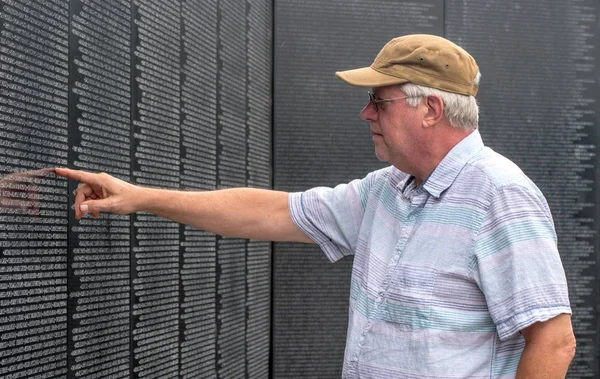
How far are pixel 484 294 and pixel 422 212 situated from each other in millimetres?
312

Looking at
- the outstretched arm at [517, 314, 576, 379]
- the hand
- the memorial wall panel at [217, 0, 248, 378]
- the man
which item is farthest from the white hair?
the memorial wall panel at [217, 0, 248, 378]

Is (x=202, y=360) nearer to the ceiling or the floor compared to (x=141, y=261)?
nearer to the floor

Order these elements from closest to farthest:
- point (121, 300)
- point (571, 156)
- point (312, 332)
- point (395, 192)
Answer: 1. point (395, 192)
2. point (121, 300)
3. point (312, 332)
4. point (571, 156)

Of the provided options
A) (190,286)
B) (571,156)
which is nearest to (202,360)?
(190,286)

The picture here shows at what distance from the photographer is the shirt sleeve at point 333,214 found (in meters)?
2.81

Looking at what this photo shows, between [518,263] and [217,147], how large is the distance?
2459 millimetres

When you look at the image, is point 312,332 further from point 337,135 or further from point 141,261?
point 141,261

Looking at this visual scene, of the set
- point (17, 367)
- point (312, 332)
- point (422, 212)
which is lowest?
point (312, 332)

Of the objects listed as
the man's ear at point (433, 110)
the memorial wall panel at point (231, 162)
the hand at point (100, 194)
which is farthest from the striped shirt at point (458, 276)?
the memorial wall panel at point (231, 162)

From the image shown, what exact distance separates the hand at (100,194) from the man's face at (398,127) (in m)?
0.82

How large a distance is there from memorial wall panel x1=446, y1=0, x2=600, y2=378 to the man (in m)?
3.26

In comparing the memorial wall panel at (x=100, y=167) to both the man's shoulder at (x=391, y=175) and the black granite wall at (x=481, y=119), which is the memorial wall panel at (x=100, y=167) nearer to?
the man's shoulder at (x=391, y=175)

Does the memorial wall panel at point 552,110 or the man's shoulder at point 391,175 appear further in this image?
the memorial wall panel at point 552,110

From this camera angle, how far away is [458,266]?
229 centimetres
